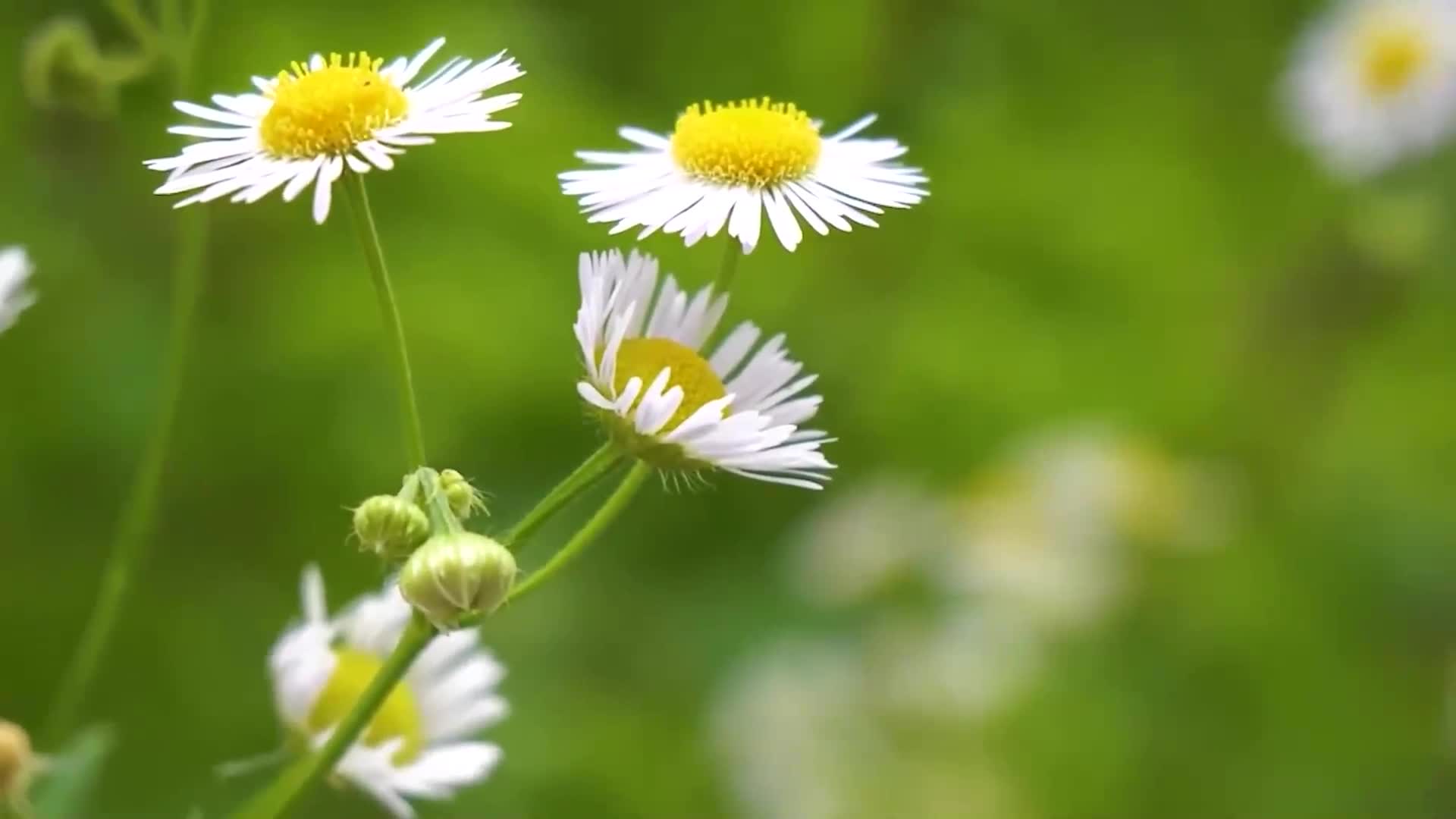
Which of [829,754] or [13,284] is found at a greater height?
[829,754]

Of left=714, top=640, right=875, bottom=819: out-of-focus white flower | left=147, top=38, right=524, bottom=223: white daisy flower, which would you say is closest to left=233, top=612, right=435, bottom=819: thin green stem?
left=147, top=38, right=524, bottom=223: white daisy flower

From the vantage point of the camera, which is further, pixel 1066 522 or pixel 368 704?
pixel 1066 522

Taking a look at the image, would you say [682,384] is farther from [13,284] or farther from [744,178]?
[13,284]

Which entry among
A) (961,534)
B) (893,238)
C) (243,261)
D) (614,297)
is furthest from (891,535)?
(614,297)

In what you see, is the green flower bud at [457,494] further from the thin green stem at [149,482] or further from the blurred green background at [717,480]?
the blurred green background at [717,480]

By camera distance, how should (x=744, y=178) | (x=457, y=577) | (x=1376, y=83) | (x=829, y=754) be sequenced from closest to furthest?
(x=457, y=577), (x=744, y=178), (x=829, y=754), (x=1376, y=83)

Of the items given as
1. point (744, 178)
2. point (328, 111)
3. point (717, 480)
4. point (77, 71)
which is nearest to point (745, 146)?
point (744, 178)

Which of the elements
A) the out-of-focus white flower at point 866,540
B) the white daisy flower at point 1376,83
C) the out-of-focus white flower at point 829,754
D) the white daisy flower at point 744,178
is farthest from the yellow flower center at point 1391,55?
the white daisy flower at point 744,178
